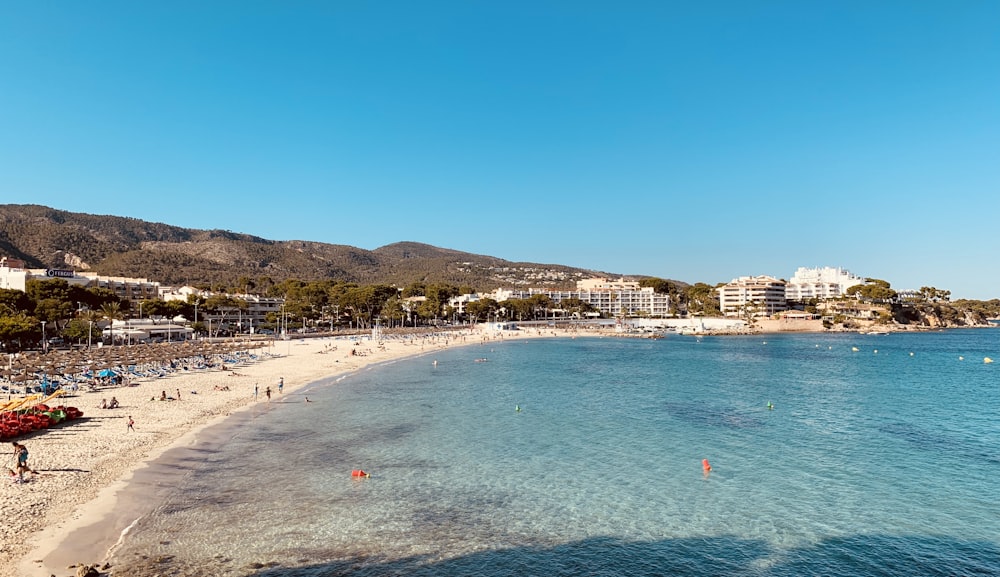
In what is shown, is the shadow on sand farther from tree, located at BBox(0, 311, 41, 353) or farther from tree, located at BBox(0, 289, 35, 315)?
tree, located at BBox(0, 289, 35, 315)

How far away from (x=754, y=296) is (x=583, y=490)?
515 feet

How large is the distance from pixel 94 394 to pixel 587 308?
153 meters

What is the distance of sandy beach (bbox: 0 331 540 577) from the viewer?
12484 millimetres

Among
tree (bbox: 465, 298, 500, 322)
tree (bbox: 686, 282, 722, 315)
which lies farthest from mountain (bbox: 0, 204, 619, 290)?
tree (bbox: 686, 282, 722, 315)

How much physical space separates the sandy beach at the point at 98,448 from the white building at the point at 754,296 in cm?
13704

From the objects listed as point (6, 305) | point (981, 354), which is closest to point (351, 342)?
point (6, 305)

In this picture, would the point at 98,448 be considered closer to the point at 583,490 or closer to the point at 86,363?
the point at 583,490

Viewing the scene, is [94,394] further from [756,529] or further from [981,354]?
[981,354]

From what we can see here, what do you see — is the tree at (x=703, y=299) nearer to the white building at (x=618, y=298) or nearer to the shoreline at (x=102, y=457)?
the white building at (x=618, y=298)

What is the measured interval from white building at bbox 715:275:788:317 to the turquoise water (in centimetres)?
12630

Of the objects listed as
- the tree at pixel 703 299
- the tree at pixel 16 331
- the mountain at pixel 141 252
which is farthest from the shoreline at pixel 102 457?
the tree at pixel 703 299

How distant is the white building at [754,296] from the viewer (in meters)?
158

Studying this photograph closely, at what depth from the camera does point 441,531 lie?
47.9ft

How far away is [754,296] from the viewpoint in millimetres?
159625
